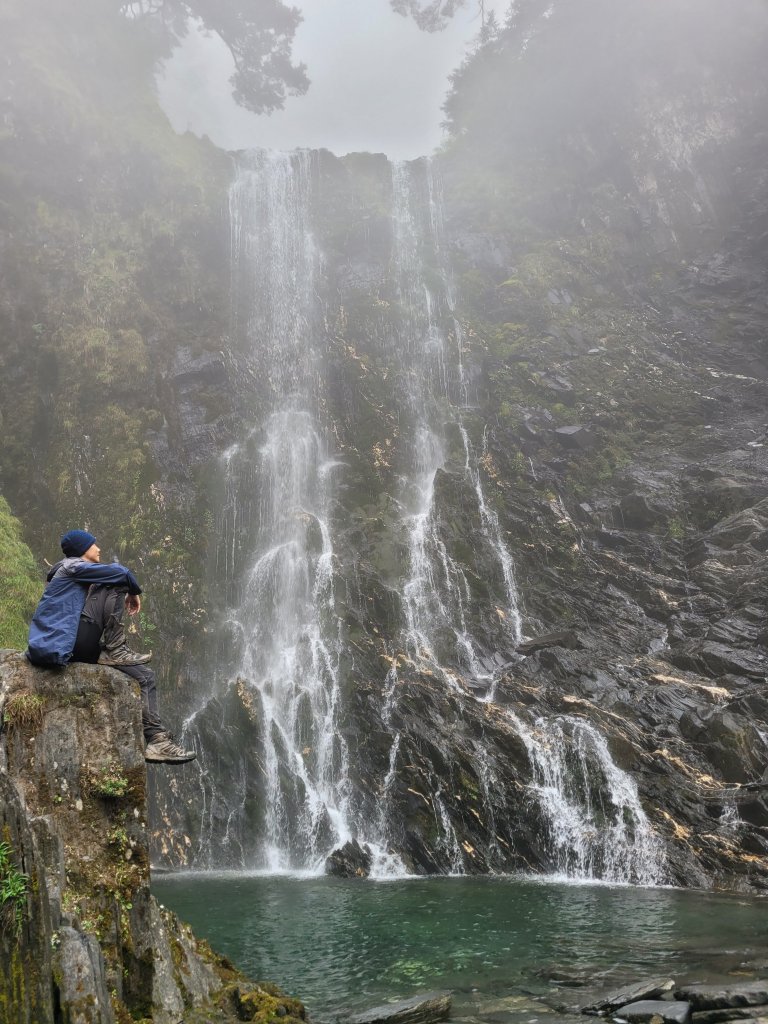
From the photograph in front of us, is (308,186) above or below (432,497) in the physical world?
above

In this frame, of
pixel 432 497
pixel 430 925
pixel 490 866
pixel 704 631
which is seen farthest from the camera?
pixel 432 497

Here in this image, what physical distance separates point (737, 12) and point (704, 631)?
3452cm

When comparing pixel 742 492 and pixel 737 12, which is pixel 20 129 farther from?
pixel 737 12

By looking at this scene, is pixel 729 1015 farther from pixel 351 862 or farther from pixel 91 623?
pixel 351 862

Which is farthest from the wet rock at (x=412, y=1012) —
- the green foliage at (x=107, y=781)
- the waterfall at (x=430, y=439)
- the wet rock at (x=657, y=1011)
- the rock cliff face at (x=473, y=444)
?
the waterfall at (x=430, y=439)

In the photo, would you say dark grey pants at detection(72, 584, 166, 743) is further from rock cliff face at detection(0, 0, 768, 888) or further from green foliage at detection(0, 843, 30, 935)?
rock cliff face at detection(0, 0, 768, 888)

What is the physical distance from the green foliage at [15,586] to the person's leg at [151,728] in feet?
35.2

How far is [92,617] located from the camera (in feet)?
18.1

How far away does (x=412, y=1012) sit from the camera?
21.4 feet

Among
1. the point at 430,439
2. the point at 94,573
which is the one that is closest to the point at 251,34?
the point at 430,439

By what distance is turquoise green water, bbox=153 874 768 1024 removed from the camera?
293 inches

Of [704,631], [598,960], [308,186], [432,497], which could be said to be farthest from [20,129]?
[598,960]

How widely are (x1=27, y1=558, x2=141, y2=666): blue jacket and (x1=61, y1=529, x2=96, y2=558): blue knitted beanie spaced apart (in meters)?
0.19

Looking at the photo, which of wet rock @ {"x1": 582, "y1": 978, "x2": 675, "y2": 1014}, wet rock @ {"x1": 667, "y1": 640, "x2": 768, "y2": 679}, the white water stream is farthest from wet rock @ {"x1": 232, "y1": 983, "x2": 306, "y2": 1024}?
wet rock @ {"x1": 667, "y1": 640, "x2": 768, "y2": 679}
